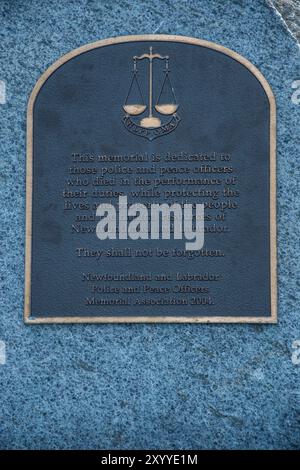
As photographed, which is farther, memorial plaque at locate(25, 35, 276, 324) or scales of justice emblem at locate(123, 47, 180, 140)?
scales of justice emblem at locate(123, 47, 180, 140)

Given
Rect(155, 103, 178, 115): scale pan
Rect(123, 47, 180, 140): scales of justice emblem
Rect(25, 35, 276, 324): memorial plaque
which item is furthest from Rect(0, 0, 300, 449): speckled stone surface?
Rect(155, 103, 178, 115): scale pan

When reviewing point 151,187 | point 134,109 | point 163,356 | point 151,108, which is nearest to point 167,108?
point 151,108

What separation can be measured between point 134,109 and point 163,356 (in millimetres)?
1668

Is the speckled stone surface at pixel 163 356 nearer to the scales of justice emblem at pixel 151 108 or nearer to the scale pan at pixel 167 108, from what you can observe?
the scales of justice emblem at pixel 151 108

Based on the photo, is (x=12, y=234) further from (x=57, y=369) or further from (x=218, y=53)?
(x=218, y=53)

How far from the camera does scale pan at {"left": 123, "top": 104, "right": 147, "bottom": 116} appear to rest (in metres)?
5.25

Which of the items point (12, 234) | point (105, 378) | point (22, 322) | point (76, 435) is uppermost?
point (12, 234)

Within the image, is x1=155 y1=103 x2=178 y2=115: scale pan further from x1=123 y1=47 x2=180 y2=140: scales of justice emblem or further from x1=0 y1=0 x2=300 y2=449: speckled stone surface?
x1=0 y1=0 x2=300 y2=449: speckled stone surface

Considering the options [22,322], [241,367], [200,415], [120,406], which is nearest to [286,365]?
[241,367]

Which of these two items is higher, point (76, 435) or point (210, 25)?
point (210, 25)

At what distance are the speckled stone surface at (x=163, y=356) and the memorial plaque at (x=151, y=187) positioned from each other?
9 centimetres

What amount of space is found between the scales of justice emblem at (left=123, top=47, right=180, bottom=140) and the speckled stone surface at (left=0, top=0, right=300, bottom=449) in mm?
294

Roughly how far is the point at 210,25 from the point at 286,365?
234cm

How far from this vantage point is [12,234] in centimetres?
524
